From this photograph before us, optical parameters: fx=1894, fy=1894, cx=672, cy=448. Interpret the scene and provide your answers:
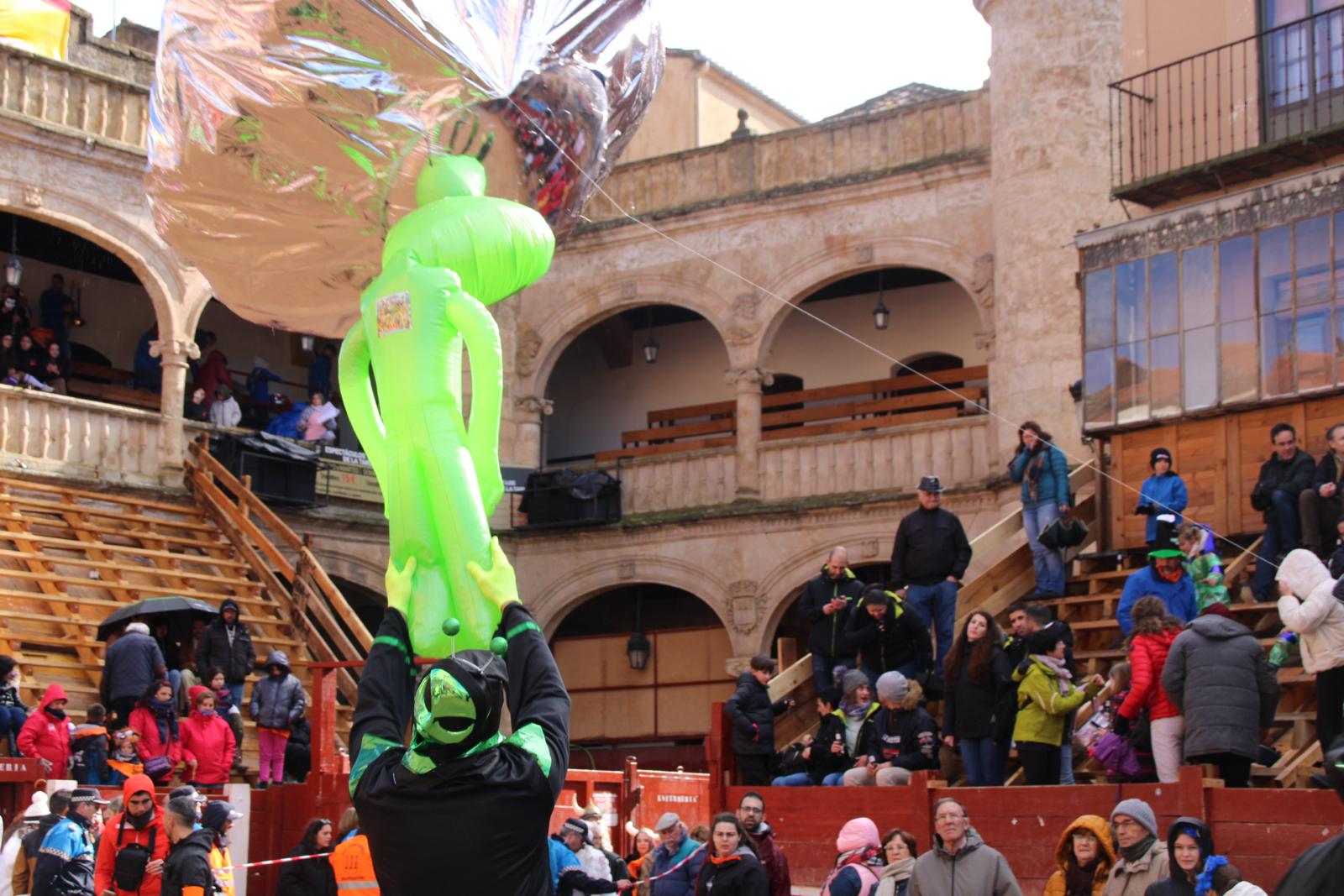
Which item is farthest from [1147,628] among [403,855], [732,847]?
[403,855]

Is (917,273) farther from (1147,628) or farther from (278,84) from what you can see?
(278,84)

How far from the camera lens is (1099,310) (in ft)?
53.2

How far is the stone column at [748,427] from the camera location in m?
22.7

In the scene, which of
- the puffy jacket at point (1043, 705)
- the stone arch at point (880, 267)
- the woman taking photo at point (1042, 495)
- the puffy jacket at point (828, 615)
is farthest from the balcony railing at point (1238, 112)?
the puffy jacket at point (1043, 705)

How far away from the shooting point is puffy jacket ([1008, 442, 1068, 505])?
49.5ft

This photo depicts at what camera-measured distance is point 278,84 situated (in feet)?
25.2

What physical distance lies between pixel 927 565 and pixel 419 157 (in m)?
7.56

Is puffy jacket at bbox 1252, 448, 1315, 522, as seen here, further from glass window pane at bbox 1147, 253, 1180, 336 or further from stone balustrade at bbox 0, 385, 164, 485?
stone balustrade at bbox 0, 385, 164, 485

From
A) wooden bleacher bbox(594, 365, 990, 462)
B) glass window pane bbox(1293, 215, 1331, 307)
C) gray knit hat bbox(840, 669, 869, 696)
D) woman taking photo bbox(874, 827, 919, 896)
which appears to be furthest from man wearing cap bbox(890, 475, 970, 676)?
wooden bleacher bbox(594, 365, 990, 462)

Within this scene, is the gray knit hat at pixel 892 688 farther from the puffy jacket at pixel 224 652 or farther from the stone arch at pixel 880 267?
the stone arch at pixel 880 267

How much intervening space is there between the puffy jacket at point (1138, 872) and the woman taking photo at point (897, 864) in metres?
0.97

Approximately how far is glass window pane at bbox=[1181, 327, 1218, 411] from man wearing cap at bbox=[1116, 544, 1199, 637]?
10.7ft

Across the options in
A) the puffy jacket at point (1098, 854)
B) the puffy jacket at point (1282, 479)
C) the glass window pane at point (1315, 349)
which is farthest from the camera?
the glass window pane at point (1315, 349)

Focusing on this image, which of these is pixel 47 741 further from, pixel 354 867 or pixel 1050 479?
pixel 1050 479
